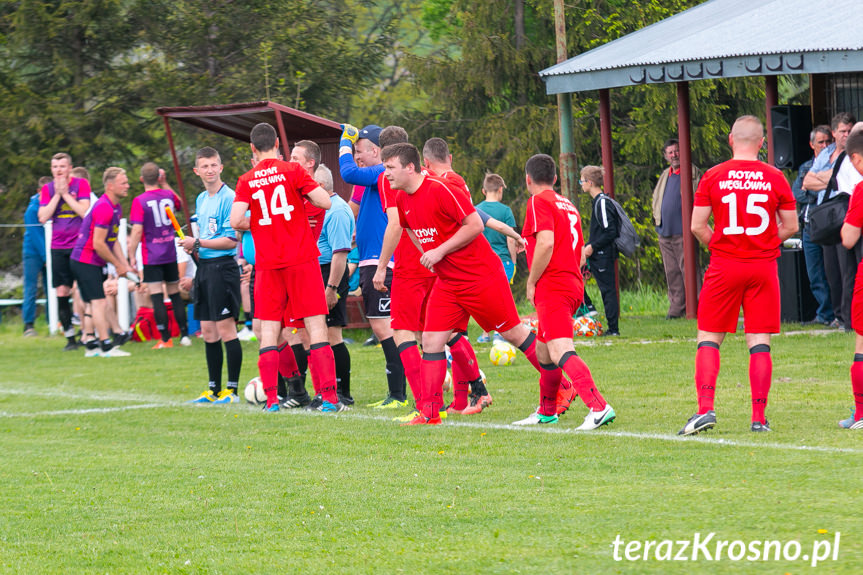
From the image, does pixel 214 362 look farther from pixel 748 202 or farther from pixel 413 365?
pixel 748 202

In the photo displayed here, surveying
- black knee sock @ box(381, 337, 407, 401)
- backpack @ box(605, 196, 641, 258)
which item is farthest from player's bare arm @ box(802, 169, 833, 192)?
black knee sock @ box(381, 337, 407, 401)

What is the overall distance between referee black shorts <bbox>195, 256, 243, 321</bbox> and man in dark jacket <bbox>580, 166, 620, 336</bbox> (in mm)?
5519

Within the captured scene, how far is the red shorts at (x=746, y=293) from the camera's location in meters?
7.68

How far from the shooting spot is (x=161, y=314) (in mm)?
16859

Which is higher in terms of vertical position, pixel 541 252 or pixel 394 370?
pixel 541 252

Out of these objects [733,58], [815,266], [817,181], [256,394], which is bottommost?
[256,394]

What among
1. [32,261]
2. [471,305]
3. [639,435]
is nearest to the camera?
[639,435]

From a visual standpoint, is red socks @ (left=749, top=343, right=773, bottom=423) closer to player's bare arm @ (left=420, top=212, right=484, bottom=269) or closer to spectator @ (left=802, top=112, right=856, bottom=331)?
player's bare arm @ (left=420, top=212, right=484, bottom=269)

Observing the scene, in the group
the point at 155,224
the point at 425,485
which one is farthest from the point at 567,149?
the point at 425,485

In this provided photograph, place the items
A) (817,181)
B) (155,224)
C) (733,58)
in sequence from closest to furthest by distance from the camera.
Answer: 1. (817,181)
2. (733,58)
3. (155,224)

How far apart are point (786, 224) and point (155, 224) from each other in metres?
9.59

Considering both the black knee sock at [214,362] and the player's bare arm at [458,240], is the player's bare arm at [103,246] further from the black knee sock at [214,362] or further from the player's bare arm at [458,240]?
the player's bare arm at [458,240]

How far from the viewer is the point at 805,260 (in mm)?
14891

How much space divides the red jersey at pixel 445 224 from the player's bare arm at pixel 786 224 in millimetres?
2004
